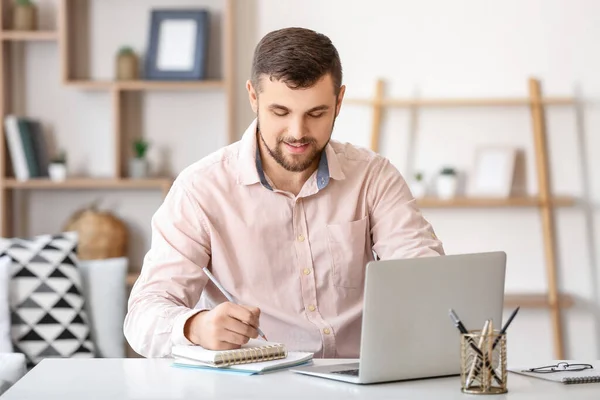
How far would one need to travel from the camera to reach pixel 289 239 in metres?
2.15

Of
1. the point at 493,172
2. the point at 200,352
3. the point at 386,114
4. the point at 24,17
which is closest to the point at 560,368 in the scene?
the point at 200,352

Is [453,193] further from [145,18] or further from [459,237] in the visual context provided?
[145,18]

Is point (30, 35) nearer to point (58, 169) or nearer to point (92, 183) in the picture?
point (58, 169)

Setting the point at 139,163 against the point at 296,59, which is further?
the point at 139,163

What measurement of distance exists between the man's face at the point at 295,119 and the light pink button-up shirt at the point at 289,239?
0.12 metres

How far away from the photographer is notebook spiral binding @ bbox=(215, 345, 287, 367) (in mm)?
1606

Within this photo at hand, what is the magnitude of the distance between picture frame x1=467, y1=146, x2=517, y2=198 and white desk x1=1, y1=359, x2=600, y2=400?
2.31 metres

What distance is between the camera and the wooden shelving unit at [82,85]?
3.80 metres

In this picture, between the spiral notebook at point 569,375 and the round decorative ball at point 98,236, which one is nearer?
the spiral notebook at point 569,375

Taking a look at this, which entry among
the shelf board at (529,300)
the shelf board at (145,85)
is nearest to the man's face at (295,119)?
the shelf board at (145,85)

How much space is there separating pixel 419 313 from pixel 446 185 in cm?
236

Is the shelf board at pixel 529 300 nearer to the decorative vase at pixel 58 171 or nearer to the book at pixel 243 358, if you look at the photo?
the decorative vase at pixel 58 171

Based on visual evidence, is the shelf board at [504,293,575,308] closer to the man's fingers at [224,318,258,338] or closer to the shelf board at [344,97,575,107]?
the shelf board at [344,97,575,107]

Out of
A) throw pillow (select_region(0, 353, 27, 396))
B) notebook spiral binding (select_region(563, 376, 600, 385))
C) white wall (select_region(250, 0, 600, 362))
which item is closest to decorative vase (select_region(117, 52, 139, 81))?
white wall (select_region(250, 0, 600, 362))
